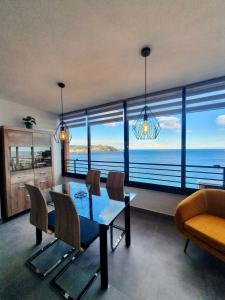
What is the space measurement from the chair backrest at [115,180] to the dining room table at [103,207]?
13 centimetres

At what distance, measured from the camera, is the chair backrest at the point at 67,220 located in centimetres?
124

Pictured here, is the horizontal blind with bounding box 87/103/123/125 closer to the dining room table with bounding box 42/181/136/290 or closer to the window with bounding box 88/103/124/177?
the window with bounding box 88/103/124/177

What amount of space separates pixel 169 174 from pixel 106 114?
6.72 feet

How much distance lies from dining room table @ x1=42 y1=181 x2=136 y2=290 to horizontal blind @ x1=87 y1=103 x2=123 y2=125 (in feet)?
5.52

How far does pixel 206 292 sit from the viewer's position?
1.24 metres

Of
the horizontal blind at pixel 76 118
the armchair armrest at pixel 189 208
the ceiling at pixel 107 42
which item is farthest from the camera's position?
the horizontal blind at pixel 76 118

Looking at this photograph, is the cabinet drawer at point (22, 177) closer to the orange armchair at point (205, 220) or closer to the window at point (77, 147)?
the window at point (77, 147)

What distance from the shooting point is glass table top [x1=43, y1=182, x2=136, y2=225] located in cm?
148

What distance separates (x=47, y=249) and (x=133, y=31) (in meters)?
2.73

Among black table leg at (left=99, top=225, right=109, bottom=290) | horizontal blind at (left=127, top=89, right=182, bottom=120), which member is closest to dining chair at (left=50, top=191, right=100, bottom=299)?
black table leg at (left=99, top=225, right=109, bottom=290)

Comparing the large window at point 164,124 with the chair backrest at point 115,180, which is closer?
the chair backrest at point 115,180

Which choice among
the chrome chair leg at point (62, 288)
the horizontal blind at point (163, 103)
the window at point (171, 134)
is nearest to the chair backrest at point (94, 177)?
the window at point (171, 134)

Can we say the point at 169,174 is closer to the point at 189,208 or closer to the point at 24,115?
the point at 189,208

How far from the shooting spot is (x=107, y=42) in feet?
4.72
